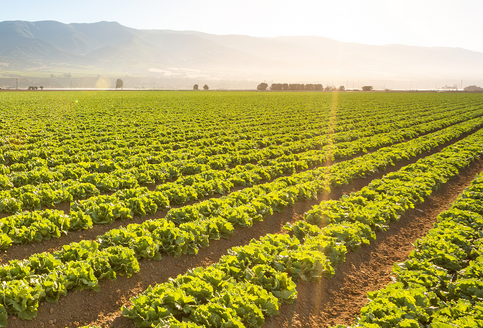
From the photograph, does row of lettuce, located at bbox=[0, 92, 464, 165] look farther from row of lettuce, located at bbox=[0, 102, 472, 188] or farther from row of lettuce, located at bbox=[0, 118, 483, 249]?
row of lettuce, located at bbox=[0, 118, 483, 249]

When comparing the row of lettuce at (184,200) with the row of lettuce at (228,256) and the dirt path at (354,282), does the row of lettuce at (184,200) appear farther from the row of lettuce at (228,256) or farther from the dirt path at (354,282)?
the dirt path at (354,282)

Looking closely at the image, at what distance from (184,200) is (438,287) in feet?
24.2

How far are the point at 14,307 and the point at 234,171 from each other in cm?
952

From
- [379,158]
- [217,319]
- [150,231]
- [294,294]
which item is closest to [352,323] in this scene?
[294,294]

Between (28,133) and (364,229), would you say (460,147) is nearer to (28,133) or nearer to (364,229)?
(364,229)

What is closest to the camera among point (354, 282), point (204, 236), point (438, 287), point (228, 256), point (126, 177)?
point (438, 287)

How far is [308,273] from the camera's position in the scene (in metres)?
7.30

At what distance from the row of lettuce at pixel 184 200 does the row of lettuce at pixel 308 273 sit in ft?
6.33

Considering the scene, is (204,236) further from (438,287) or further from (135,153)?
(135,153)

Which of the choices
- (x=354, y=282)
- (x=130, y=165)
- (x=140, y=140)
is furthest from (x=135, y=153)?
(x=354, y=282)

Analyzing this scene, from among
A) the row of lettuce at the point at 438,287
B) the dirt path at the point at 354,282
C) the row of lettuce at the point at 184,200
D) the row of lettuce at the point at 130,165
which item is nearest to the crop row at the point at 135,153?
the row of lettuce at the point at 130,165

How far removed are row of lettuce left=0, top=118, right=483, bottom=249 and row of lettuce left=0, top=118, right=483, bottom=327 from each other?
83mm

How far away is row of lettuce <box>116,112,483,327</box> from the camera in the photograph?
5.58 meters

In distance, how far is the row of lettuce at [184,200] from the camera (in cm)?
802
